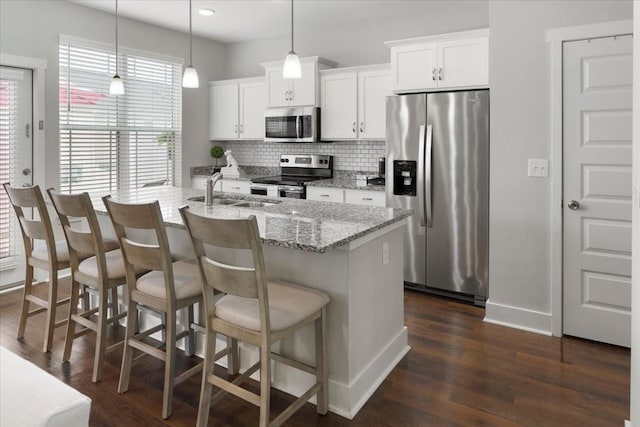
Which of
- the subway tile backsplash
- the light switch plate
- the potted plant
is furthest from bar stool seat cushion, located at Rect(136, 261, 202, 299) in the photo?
the potted plant

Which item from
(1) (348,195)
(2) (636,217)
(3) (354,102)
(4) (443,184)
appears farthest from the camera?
(3) (354,102)

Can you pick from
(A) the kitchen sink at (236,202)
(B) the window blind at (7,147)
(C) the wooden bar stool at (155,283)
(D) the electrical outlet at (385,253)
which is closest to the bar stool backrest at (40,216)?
(C) the wooden bar stool at (155,283)

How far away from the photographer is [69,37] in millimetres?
4582

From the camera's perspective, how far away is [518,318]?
3439mm

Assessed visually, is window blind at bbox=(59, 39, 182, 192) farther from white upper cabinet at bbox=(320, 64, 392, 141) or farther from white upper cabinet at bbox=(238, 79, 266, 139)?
white upper cabinet at bbox=(320, 64, 392, 141)

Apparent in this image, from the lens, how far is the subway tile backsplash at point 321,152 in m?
5.40

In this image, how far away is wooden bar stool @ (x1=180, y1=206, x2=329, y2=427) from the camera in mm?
1872

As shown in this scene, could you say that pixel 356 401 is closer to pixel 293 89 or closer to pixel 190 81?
pixel 190 81

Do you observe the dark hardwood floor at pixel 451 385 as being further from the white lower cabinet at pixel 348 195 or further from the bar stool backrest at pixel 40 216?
the white lower cabinet at pixel 348 195

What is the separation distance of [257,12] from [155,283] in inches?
139

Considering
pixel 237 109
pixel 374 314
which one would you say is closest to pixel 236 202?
pixel 374 314

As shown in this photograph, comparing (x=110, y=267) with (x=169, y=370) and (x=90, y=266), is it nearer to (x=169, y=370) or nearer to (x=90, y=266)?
(x=90, y=266)

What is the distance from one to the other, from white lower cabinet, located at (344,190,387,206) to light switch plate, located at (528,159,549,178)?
5.03ft

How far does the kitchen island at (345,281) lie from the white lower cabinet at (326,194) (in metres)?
1.88
